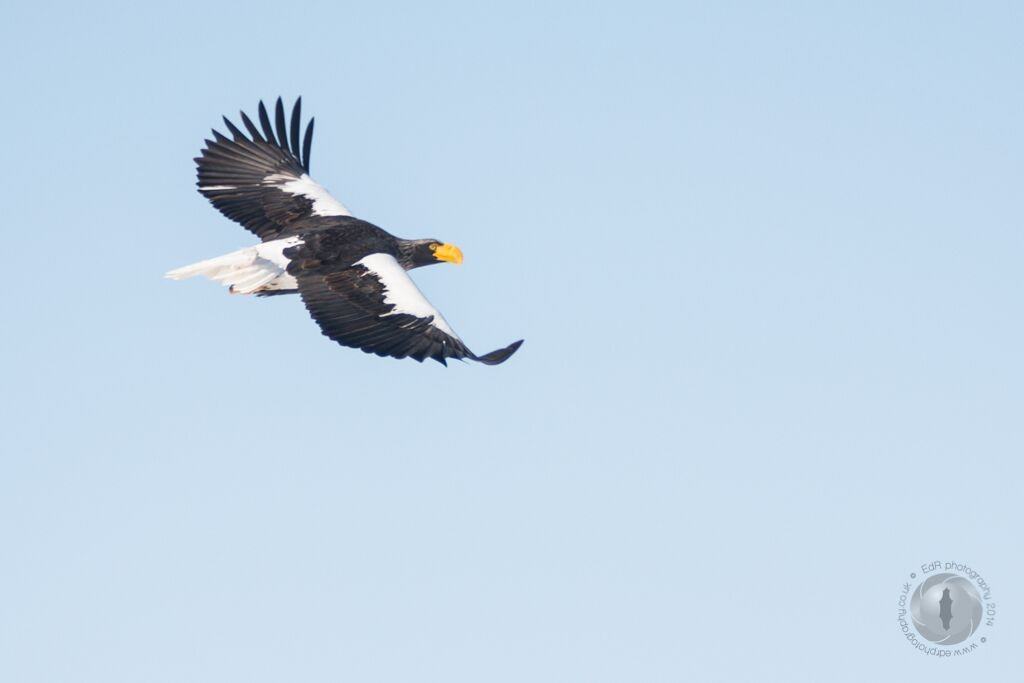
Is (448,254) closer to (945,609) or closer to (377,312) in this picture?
(377,312)

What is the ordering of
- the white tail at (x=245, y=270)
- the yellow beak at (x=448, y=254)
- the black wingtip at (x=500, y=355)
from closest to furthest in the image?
the black wingtip at (x=500, y=355) < the white tail at (x=245, y=270) < the yellow beak at (x=448, y=254)

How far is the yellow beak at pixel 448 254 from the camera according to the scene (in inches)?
919

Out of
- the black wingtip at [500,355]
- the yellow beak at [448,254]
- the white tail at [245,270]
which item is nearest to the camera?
the black wingtip at [500,355]

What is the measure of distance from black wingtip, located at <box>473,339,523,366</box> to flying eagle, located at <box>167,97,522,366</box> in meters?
0.01

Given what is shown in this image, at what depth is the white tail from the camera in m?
21.7

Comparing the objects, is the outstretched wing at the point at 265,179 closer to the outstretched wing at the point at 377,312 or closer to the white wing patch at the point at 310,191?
the white wing patch at the point at 310,191

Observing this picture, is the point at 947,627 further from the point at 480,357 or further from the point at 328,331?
the point at 328,331

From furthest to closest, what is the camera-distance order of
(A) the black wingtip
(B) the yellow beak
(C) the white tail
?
(B) the yellow beak
(C) the white tail
(A) the black wingtip

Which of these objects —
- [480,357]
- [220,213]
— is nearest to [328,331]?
[480,357]

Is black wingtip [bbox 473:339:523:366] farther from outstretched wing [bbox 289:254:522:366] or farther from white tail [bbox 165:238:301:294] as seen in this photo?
white tail [bbox 165:238:301:294]

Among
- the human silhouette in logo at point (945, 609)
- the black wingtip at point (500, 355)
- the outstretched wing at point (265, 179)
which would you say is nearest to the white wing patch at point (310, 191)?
the outstretched wing at point (265, 179)

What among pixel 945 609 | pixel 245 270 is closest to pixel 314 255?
pixel 245 270

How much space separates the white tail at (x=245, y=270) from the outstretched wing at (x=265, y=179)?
1.25 m

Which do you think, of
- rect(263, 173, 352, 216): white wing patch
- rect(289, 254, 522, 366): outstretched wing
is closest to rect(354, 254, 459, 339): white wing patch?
rect(289, 254, 522, 366): outstretched wing
